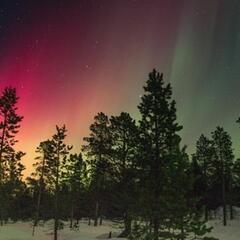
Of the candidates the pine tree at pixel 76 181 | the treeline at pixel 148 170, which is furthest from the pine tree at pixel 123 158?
the pine tree at pixel 76 181

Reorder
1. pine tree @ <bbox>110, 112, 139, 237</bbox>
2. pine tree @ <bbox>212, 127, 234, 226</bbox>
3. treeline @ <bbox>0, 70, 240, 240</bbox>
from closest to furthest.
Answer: treeline @ <bbox>0, 70, 240, 240</bbox> → pine tree @ <bbox>110, 112, 139, 237</bbox> → pine tree @ <bbox>212, 127, 234, 226</bbox>

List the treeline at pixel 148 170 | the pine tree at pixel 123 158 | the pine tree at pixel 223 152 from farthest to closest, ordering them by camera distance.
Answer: the pine tree at pixel 223 152 < the pine tree at pixel 123 158 < the treeline at pixel 148 170

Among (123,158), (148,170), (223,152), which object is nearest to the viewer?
(148,170)

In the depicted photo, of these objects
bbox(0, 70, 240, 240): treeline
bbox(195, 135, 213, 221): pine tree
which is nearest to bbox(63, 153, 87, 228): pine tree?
bbox(0, 70, 240, 240): treeline

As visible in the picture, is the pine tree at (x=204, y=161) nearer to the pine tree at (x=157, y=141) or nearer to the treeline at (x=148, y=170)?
the treeline at (x=148, y=170)

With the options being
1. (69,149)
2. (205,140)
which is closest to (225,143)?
(205,140)

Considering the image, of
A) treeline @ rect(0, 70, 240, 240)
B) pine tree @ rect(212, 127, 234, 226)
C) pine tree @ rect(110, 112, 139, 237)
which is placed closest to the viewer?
treeline @ rect(0, 70, 240, 240)

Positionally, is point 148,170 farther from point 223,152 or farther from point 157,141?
point 223,152

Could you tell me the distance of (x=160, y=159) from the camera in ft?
123

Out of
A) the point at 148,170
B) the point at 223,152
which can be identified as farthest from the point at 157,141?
the point at 223,152

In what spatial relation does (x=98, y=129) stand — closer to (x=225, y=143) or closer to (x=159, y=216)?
(x=225, y=143)

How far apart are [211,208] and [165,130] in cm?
5282

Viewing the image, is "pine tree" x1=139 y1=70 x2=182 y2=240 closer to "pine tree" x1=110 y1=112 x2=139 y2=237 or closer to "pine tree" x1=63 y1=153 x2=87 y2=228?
"pine tree" x1=110 y1=112 x2=139 y2=237

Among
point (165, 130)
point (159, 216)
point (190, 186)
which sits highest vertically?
point (165, 130)
